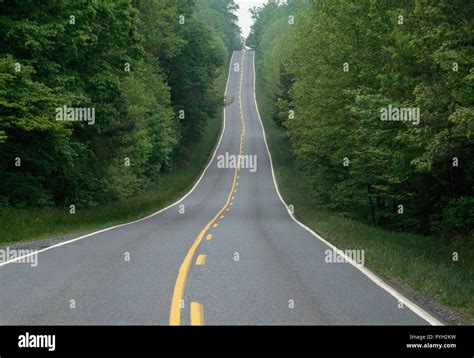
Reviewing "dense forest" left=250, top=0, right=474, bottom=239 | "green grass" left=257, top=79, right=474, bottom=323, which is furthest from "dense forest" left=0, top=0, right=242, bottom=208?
"green grass" left=257, top=79, right=474, bottom=323

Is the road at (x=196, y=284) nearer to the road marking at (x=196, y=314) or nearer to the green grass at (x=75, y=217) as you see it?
the road marking at (x=196, y=314)

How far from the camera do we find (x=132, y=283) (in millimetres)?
10188

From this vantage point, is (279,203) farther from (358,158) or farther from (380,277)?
(380,277)

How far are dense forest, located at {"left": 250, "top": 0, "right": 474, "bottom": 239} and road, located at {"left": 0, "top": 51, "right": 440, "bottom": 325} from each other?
4104 millimetres

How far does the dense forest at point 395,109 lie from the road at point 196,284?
410 cm

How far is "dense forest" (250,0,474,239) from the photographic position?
1330 cm

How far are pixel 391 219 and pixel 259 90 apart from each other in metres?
95.4

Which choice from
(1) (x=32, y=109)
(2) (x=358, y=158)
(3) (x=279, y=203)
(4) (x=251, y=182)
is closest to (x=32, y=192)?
(1) (x=32, y=109)

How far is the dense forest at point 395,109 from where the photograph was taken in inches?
523

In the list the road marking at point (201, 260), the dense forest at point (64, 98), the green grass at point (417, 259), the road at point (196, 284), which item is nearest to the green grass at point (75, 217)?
the dense forest at point (64, 98)

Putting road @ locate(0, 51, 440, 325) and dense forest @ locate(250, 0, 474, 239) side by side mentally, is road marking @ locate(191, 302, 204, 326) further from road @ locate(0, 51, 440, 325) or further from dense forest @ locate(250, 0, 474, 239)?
dense forest @ locate(250, 0, 474, 239)

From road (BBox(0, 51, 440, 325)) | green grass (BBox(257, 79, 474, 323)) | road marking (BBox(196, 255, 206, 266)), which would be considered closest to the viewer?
road (BBox(0, 51, 440, 325))

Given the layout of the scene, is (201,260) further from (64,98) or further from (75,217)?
(75,217)

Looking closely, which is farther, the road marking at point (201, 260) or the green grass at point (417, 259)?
the road marking at point (201, 260)
